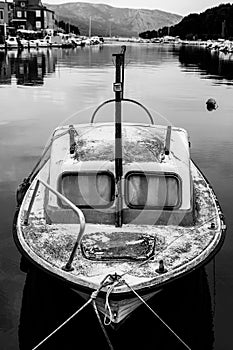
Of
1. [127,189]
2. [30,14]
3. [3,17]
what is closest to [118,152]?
[127,189]

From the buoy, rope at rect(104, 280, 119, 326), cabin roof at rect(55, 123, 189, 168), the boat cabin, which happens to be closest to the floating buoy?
cabin roof at rect(55, 123, 189, 168)

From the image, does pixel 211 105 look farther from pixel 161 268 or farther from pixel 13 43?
pixel 13 43

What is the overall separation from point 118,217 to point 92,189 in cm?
93

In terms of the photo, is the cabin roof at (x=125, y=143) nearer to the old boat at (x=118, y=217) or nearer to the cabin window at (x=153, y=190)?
the old boat at (x=118, y=217)

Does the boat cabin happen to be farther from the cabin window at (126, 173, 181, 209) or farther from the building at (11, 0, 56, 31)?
the building at (11, 0, 56, 31)

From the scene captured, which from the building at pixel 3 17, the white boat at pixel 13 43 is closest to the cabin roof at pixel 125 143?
the white boat at pixel 13 43

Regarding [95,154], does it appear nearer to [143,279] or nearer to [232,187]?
[143,279]

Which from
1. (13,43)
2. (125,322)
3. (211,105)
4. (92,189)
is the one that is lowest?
(125,322)

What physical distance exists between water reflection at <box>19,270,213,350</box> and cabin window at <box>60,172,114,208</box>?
1.93m

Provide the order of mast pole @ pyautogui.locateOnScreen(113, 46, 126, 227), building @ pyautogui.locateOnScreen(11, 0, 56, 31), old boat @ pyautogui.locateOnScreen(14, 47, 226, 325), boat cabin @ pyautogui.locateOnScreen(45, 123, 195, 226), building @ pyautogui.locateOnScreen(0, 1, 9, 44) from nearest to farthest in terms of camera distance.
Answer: old boat @ pyautogui.locateOnScreen(14, 47, 226, 325) < mast pole @ pyautogui.locateOnScreen(113, 46, 126, 227) < boat cabin @ pyautogui.locateOnScreen(45, 123, 195, 226) < building @ pyautogui.locateOnScreen(0, 1, 9, 44) < building @ pyautogui.locateOnScreen(11, 0, 56, 31)

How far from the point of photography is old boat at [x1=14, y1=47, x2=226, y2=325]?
8305mm

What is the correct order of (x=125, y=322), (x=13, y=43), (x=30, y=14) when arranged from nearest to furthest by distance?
1. (x=125, y=322)
2. (x=13, y=43)
3. (x=30, y=14)

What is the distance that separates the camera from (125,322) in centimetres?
967

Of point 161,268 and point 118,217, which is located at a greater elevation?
point 118,217
